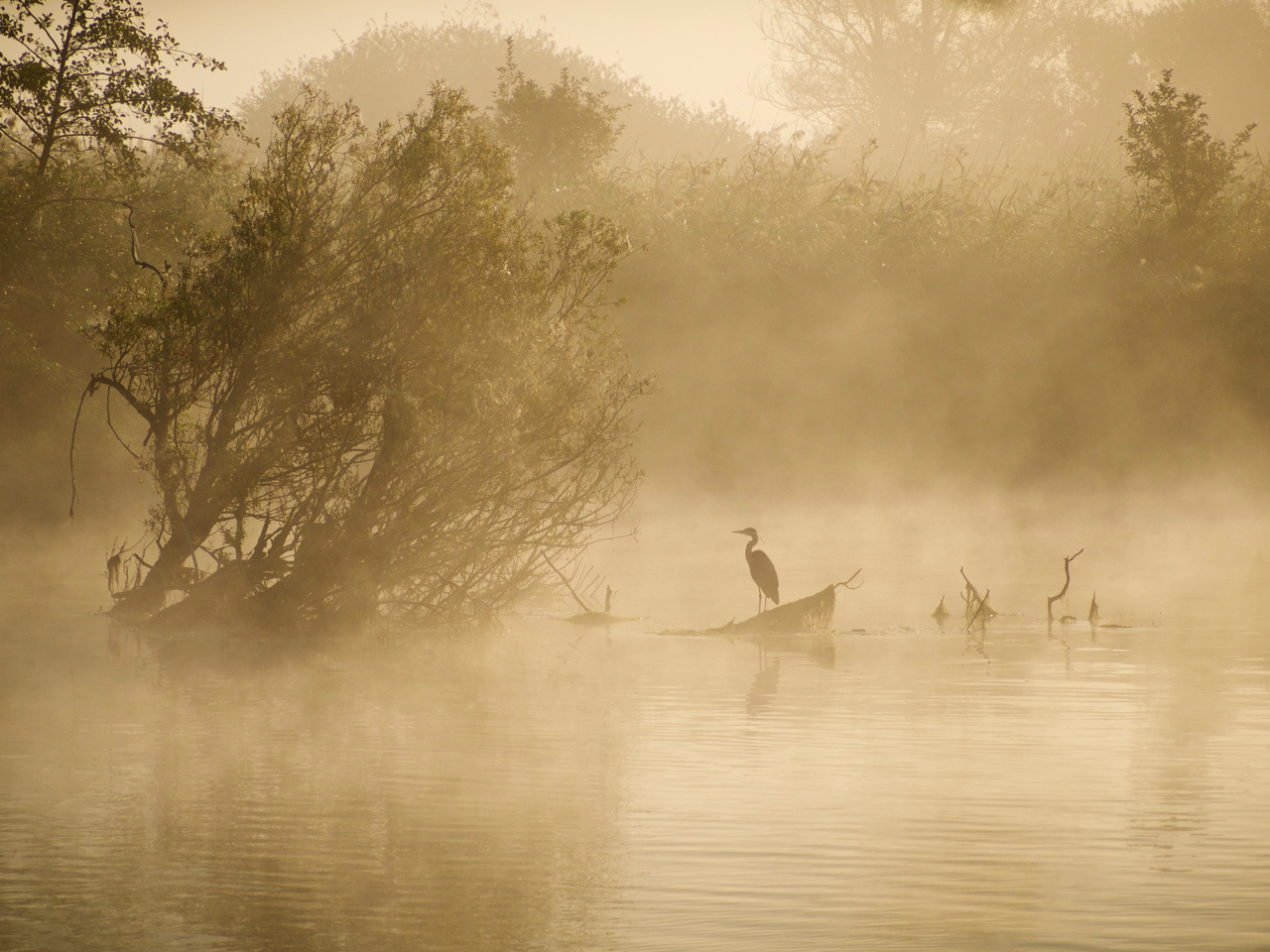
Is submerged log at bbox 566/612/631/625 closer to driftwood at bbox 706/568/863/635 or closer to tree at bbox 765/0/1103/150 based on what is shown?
driftwood at bbox 706/568/863/635

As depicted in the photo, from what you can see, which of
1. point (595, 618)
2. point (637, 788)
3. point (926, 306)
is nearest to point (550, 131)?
point (926, 306)

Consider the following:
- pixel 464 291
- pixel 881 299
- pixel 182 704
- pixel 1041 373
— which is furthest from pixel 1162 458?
pixel 182 704

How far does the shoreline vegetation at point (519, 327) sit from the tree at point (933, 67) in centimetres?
604

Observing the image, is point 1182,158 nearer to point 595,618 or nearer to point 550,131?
point 550,131

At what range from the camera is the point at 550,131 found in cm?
3019

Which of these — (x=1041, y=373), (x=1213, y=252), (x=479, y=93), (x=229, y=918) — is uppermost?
(x=479, y=93)

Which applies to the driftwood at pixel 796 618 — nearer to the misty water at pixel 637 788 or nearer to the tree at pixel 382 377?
the misty water at pixel 637 788

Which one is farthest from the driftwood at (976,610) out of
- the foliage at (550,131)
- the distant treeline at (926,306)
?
the foliage at (550,131)

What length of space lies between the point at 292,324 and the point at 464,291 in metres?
1.58

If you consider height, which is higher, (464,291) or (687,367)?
(687,367)

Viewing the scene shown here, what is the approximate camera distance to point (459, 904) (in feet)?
18.6

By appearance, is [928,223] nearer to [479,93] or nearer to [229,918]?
[229,918]

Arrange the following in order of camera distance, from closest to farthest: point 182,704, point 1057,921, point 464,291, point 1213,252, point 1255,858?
point 1057,921, point 1255,858, point 182,704, point 464,291, point 1213,252

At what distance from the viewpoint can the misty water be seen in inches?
217
